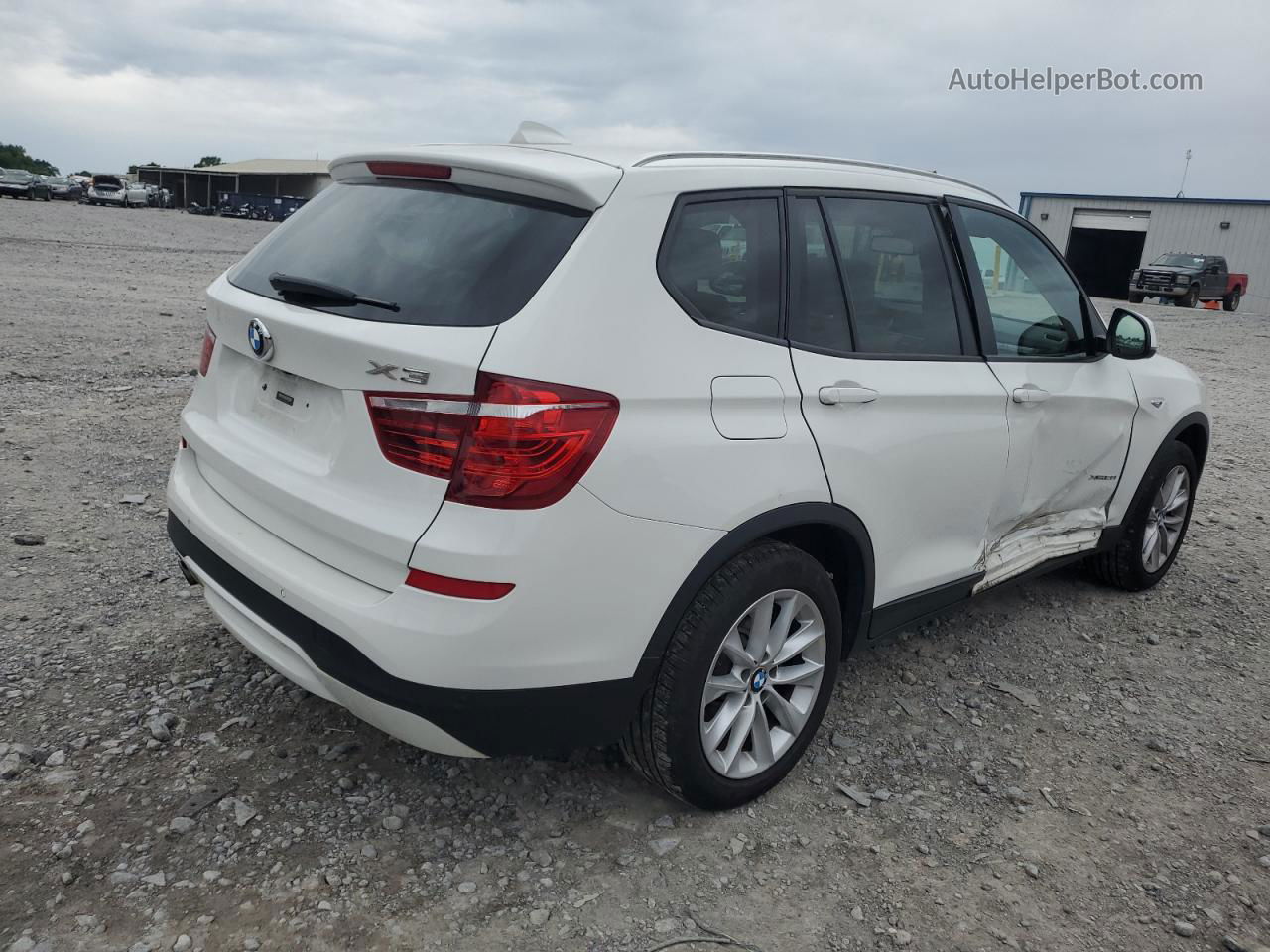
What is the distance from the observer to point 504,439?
217 centimetres

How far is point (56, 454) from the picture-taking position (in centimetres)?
558

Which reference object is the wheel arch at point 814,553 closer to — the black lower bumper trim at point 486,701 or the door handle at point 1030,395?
the black lower bumper trim at point 486,701

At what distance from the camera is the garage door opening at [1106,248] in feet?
129

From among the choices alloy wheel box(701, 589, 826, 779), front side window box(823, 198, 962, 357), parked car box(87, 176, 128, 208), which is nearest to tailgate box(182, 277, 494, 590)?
alloy wheel box(701, 589, 826, 779)

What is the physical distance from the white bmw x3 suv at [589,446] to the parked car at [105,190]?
58653mm

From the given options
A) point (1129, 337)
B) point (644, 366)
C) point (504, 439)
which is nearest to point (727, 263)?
point (644, 366)

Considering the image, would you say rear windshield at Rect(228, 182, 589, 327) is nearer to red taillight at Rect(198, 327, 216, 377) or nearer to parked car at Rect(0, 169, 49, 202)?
red taillight at Rect(198, 327, 216, 377)

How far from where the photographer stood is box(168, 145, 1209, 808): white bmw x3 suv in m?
2.21

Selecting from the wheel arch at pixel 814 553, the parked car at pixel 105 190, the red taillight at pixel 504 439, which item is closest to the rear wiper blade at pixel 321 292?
the red taillight at pixel 504 439

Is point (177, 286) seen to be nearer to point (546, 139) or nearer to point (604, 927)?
point (546, 139)

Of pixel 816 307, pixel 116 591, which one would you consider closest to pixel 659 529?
pixel 816 307

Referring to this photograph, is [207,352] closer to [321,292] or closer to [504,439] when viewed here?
[321,292]

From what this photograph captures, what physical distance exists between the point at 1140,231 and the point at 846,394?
42.3 meters

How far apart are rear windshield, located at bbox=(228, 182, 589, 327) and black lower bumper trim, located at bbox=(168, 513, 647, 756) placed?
2.50ft
